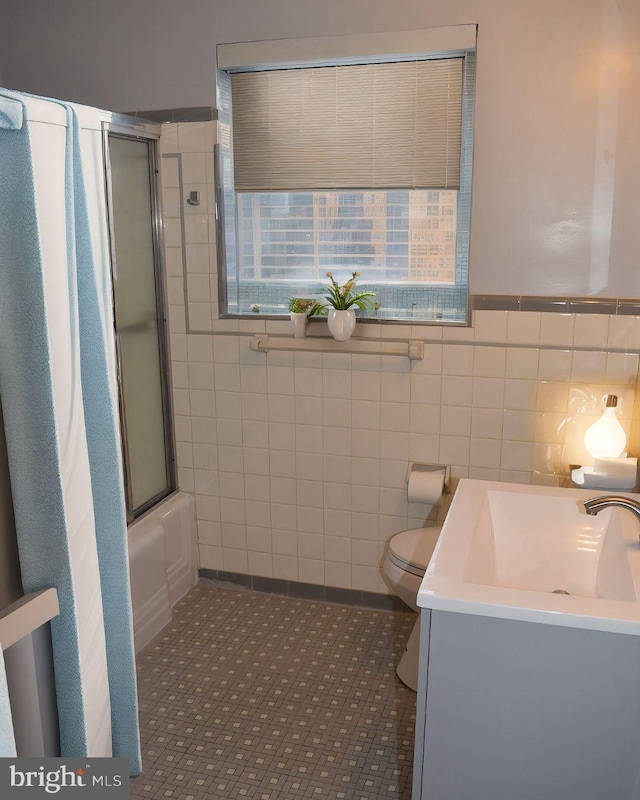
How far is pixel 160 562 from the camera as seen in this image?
10.1 ft

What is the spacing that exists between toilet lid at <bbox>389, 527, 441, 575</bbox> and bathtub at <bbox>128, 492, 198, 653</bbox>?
3.12 ft

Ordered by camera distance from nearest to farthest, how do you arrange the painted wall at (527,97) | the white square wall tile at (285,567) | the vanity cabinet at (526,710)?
the vanity cabinet at (526,710) → the painted wall at (527,97) → the white square wall tile at (285,567)

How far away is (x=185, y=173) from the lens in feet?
10.1

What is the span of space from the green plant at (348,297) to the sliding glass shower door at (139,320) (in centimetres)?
74

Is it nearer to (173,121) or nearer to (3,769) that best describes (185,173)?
(173,121)

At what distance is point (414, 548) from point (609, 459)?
738mm

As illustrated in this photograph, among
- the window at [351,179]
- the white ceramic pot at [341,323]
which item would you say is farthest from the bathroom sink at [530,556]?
the window at [351,179]

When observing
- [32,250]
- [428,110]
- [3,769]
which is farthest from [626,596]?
[428,110]

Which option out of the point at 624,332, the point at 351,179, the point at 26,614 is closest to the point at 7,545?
the point at 26,614

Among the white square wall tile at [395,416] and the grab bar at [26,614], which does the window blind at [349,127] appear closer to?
the white square wall tile at [395,416]

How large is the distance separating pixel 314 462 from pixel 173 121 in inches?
58.3

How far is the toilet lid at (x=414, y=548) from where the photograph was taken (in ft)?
8.65

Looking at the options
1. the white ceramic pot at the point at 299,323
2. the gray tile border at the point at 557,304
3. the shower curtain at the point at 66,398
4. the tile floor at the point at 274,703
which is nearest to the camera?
the shower curtain at the point at 66,398

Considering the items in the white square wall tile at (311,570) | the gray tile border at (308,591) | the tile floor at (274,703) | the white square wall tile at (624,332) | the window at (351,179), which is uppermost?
the window at (351,179)
